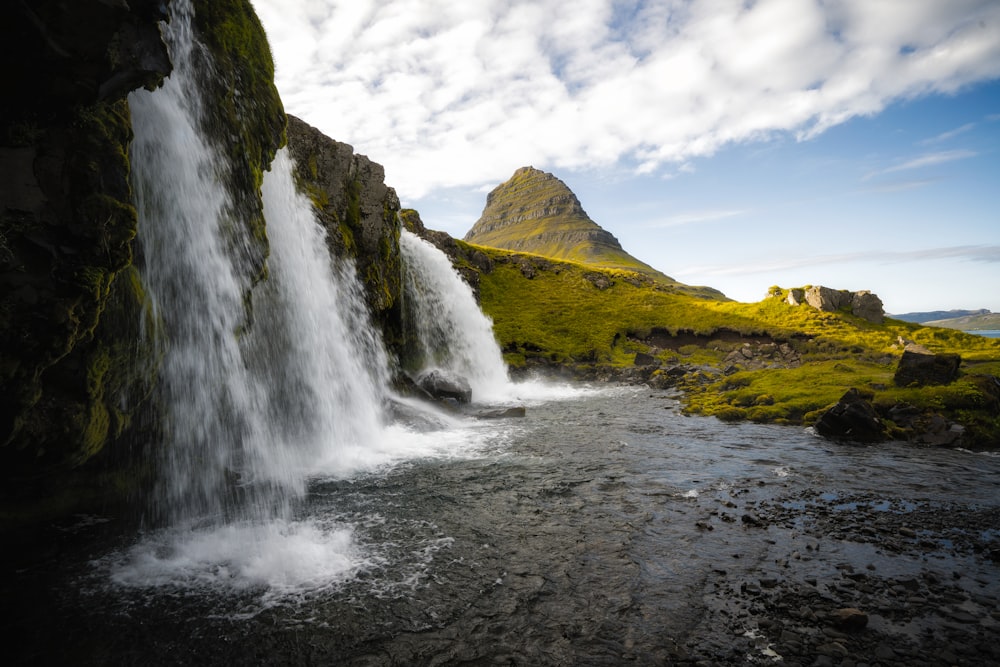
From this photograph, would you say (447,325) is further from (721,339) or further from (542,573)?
(721,339)

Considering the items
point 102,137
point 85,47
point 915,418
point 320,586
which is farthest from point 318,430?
point 915,418

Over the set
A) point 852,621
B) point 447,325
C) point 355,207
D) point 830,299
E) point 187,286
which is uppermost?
point 355,207

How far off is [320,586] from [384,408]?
1906 centimetres

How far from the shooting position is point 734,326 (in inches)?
3012

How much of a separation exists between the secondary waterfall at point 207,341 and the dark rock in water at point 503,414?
11787 millimetres

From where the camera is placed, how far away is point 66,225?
9938 mm

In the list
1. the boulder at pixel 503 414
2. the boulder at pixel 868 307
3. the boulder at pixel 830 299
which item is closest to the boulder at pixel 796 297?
the boulder at pixel 830 299

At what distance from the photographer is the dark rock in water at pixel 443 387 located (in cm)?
3725

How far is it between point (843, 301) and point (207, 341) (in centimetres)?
8560

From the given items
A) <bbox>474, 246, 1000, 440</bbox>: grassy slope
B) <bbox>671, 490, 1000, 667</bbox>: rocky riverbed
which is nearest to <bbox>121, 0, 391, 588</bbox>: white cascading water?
<bbox>671, 490, 1000, 667</bbox>: rocky riverbed

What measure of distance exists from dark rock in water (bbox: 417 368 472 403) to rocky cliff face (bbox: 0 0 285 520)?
24.6m

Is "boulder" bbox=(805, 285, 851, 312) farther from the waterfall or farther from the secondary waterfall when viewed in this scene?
the secondary waterfall

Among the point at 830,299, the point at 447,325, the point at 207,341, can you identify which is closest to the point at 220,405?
the point at 207,341

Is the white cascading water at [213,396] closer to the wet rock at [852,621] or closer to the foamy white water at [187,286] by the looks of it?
the foamy white water at [187,286]
